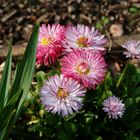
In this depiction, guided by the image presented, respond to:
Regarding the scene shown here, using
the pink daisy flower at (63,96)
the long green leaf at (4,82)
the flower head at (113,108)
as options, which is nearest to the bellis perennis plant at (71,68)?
the pink daisy flower at (63,96)

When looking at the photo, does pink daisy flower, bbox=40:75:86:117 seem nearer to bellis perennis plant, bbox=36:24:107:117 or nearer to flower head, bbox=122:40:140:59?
bellis perennis plant, bbox=36:24:107:117

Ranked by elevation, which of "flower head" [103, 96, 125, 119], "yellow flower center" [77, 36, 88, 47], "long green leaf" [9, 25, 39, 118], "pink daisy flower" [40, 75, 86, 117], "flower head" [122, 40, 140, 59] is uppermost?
"yellow flower center" [77, 36, 88, 47]

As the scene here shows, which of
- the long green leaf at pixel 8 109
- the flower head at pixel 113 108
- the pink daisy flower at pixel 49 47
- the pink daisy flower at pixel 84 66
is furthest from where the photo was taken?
the flower head at pixel 113 108

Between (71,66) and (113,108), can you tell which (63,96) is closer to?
(71,66)

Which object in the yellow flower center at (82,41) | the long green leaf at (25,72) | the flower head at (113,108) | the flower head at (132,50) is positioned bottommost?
the flower head at (113,108)

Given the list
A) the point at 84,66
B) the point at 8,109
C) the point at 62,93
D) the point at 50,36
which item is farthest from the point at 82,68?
the point at 8,109

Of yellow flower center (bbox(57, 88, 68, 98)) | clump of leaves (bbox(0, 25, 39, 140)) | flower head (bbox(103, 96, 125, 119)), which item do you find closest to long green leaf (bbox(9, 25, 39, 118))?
clump of leaves (bbox(0, 25, 39, 140))

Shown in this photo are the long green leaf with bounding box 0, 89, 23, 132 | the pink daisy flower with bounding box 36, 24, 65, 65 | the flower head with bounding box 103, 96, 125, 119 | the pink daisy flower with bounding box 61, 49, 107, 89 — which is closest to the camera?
the long green leaf with bounding box 0, 89, 23, 132

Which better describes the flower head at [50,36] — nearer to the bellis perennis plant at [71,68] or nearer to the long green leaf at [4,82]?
the bellis perennis plant at [71,68]
